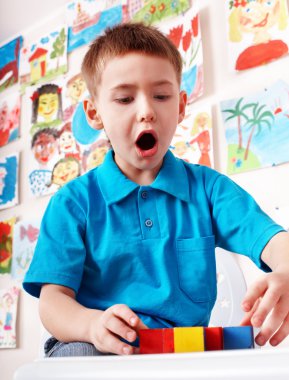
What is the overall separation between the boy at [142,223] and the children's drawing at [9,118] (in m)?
1.27

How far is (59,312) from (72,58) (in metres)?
1.41

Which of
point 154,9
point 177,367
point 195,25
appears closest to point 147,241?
point 177,367

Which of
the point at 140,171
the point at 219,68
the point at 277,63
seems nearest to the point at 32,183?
the point at 219,68

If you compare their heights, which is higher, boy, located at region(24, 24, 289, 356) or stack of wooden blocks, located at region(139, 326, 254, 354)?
boy, located at region(24, 24, 289, 356)

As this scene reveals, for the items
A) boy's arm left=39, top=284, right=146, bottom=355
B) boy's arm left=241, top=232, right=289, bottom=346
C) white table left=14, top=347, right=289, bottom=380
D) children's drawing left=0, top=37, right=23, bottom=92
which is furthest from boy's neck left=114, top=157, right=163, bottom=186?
children's drawing left=0, top=37, right=23, bottom=92

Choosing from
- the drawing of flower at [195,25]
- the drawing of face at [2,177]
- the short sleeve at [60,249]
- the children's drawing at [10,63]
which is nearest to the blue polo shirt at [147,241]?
the short sleeve at [60,249]

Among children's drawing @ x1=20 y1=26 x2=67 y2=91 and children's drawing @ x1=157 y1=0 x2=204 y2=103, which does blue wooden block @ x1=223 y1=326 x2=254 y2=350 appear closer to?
children's drawing @ x1=157 y1=0 x2=204 y2=103

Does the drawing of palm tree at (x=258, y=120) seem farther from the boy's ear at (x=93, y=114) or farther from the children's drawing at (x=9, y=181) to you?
the children's drawing at (x=9, y=181)

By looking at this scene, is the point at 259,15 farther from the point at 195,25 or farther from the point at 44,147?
the point at 44,147

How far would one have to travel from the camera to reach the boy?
2.15 feet

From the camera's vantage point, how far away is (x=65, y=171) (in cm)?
177

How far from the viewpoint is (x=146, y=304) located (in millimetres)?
653

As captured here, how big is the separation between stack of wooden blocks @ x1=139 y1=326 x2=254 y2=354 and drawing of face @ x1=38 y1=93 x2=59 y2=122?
1527mm

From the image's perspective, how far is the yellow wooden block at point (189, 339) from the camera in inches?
15.2
